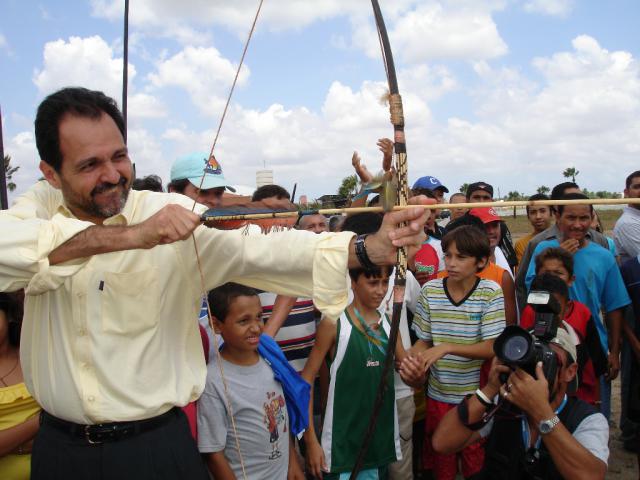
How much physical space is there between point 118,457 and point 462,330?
2.09 m

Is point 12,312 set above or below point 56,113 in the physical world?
below

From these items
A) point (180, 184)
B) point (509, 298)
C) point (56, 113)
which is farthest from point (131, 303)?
point (509, 298)

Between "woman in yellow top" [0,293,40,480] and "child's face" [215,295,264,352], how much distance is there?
35.9 inches

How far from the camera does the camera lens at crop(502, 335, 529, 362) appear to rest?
210cm

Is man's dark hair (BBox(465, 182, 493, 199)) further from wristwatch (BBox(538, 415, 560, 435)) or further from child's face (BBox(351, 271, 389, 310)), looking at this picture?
wristwatch (BBox(538, 415, 560, 435))

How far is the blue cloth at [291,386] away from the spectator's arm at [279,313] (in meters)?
0.23

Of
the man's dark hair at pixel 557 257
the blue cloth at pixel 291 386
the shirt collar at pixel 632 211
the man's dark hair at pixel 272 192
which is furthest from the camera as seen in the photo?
the shirt collar at pixel 632 211

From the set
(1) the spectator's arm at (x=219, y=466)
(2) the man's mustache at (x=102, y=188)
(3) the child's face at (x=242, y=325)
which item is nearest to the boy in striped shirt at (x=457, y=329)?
(3) the child's face at (x=242, y=325)

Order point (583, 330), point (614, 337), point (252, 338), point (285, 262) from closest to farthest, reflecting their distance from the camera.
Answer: point (285, 262) < point (252, 338) < point (583, 330) < point (614, 337)

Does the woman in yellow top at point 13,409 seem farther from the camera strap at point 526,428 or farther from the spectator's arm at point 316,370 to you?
the camera strap at point 526,428

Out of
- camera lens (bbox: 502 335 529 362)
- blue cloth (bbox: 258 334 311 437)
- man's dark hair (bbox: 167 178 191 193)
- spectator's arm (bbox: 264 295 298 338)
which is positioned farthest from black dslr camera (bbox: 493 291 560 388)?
man's dark hair (bbox: 167 178 191 193)

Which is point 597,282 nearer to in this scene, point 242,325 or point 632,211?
point 632,211

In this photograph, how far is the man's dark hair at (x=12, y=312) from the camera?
2398 millimetres

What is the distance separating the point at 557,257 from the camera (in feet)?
11.4
